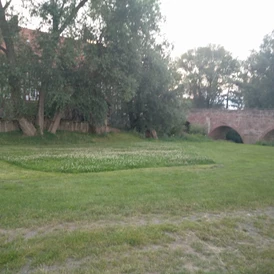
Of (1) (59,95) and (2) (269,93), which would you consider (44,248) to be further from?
(2) (269,93)

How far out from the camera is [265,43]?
3912cm

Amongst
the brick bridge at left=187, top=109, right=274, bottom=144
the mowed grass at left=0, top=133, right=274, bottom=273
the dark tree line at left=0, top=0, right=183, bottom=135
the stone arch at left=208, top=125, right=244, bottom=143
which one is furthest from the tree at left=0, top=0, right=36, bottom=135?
the stone arch at left=208, top=125, right=244, bottom=143

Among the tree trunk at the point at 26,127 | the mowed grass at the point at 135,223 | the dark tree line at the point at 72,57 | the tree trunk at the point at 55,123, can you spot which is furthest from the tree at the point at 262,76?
the mowed grass at the point at 135,223

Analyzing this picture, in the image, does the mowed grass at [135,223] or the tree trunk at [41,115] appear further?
the tree trunk at [41,115]

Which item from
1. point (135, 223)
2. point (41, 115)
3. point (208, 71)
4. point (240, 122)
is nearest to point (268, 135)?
point (240, 122)

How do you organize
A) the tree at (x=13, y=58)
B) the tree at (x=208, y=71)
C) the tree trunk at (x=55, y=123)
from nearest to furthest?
the tree at (x=13, y=58) < the tree trunk at (x=55, y=123) < the tree at (x=208, y=71)

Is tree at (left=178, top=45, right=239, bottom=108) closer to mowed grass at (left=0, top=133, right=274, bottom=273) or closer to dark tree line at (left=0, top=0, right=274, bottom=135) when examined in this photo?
dark tree line at (left=0, top=0, right=274, bottom=135)

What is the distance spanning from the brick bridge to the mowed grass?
27.0 m

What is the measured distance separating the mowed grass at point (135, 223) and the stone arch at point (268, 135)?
26.9 metres

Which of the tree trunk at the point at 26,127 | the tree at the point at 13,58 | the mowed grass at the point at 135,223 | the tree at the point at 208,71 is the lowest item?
the mowed grass at the point at 135,223

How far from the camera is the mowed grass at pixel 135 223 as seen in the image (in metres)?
3.18

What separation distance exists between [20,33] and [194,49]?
120ft

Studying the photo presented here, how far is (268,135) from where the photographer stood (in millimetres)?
33531

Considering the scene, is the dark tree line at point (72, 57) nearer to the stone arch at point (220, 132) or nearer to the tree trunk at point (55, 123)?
the tree trunk at point (55, 123)
